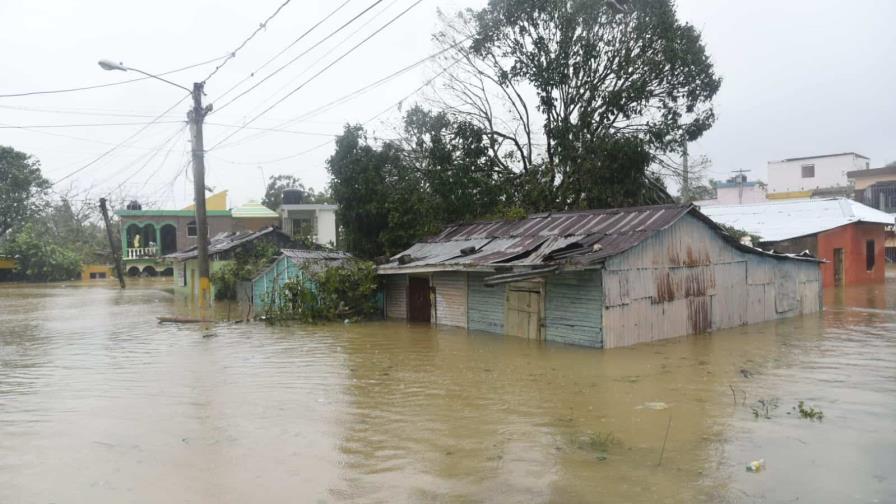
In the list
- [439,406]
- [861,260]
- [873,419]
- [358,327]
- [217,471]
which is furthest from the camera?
[861,260]

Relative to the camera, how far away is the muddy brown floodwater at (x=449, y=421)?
625 centimetres

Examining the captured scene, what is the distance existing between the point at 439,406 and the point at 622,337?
573 cm

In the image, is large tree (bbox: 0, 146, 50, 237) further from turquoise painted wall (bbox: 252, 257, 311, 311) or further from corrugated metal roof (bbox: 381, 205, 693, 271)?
corrugated metal roof (bbox: 381, 205, 693, 271)

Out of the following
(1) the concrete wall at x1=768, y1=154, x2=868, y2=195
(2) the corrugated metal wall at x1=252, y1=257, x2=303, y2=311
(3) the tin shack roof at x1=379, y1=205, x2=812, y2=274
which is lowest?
(2) the corrugated metal wall at x1=252, y1=257, x2=303, y2=311

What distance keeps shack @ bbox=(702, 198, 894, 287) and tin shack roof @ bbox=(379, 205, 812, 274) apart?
13.2 meters

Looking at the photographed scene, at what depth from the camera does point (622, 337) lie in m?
13.7

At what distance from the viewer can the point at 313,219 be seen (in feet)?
133

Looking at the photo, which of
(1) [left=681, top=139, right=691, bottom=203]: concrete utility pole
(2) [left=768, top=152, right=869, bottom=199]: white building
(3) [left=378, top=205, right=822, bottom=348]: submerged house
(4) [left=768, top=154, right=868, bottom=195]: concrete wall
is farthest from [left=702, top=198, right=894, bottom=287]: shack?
(4) [left=768, top=154, right=868, bottom=195]: concrete wall

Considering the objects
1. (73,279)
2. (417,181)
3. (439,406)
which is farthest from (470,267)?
(73,279)

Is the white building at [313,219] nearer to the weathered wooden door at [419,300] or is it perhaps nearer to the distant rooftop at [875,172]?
the weathered wooden door at [419,300]

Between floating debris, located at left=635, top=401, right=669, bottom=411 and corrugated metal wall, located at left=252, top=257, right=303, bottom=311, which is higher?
corrugated metal wall, located at left=252, top=257, right=303, bottom=311

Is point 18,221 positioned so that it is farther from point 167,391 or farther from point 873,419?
point 873,419

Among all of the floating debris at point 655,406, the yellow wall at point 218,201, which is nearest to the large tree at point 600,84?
the floating debris at point 655,406

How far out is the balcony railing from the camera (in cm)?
4744
